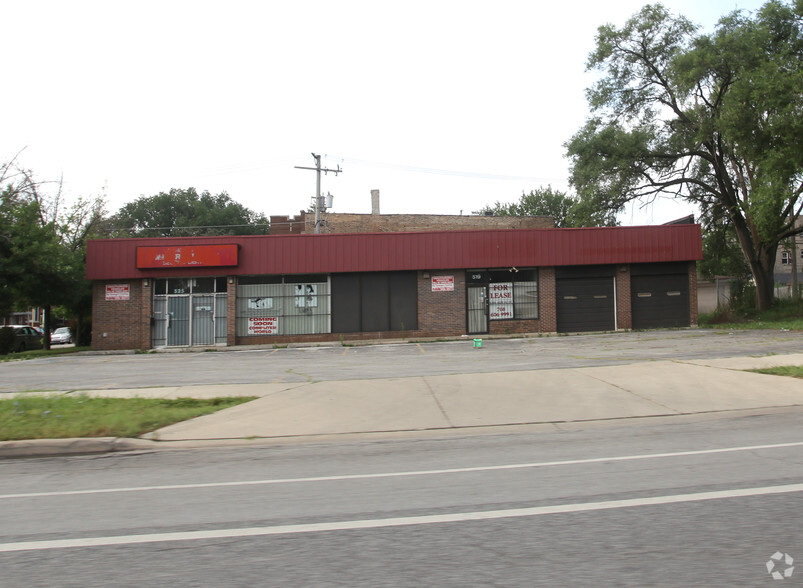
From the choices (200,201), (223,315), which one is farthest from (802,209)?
(200,201)

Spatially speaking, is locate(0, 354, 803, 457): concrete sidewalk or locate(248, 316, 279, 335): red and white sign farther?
locate(248, 316, 279, 335): red and white sign

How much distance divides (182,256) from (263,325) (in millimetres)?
4909

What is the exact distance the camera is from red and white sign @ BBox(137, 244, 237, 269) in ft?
85.7

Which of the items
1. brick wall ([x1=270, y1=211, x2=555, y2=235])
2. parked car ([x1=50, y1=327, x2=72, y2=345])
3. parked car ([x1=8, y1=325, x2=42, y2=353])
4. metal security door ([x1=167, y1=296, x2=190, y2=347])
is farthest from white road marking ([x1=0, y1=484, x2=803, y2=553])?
parked car ([x1=50, y1=327, x2=72, y2=345])

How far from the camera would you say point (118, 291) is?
26641mm

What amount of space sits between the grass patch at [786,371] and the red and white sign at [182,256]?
70.0 ft

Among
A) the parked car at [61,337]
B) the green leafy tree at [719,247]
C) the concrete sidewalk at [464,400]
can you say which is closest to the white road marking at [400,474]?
the concrete sidewalk at [464,400]

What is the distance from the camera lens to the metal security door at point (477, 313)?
26.6m

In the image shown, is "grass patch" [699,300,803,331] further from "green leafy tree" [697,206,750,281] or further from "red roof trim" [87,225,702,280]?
"red roof trim" [87,225,702,280]

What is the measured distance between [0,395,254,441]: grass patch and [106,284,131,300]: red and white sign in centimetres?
1761

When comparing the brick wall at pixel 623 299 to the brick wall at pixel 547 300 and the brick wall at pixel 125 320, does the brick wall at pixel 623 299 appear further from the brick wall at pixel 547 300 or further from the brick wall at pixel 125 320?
the brick wall at pixel 125 320

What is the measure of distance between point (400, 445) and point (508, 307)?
66.3 feet

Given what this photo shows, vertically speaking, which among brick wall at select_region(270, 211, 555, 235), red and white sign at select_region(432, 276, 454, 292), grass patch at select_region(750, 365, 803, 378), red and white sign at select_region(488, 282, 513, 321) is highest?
brick wall at select_region(270, 211, 555, 235)

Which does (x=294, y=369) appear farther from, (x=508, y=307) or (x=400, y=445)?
(x=508, y=307)
